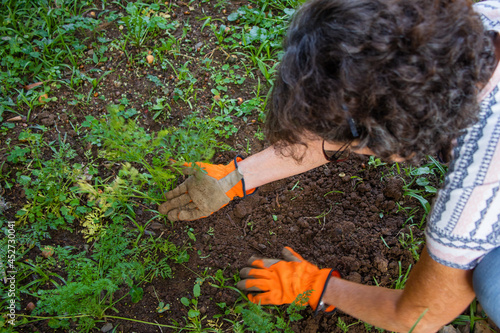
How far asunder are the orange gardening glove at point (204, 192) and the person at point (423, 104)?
2.24 ft

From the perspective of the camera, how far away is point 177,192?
2244mm

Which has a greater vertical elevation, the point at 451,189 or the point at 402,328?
the point at 451,189

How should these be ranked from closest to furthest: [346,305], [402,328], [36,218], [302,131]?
[302,131] → [402,328] → [346,305] → [36,218]

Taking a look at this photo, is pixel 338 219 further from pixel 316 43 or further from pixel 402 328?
pixel 316 43

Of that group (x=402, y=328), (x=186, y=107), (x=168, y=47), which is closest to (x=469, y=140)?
(x=402, y=328)

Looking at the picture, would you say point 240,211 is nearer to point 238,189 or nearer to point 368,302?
point 238,189

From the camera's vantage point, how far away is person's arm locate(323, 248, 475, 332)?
56.0 inches

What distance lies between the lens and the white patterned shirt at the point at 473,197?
126 cm

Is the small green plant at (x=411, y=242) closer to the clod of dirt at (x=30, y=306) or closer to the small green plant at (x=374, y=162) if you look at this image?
the small green plant at (x=374, y=162)

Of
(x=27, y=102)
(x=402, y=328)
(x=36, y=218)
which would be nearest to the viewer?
(x=402, y=328)

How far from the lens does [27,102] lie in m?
2.54

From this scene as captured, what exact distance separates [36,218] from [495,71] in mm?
2383

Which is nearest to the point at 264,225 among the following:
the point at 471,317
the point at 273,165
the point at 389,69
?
the point at 273,165

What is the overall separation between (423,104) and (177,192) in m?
1.46
